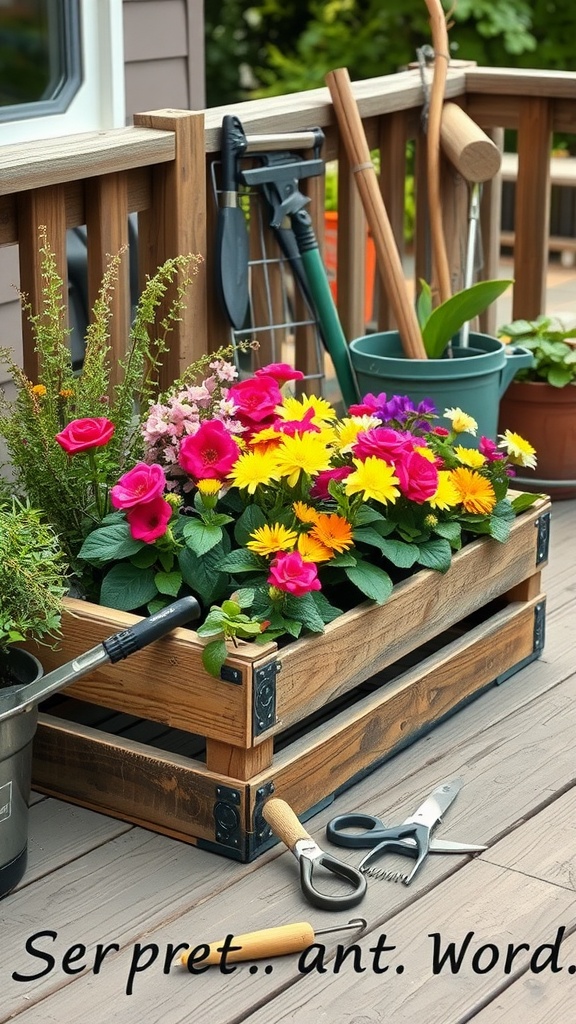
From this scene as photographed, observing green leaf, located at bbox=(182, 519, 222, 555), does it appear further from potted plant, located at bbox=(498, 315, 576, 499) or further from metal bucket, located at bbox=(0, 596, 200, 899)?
potted plant, located at bbox=(498, 315, 576, 499)

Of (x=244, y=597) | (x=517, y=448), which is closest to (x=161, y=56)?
(x=517, y=448)

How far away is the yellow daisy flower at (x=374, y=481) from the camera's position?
1892 mm

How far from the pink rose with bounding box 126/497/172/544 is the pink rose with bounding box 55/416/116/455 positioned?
11 cm

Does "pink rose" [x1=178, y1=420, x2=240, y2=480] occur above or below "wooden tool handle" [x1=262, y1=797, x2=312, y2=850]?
above

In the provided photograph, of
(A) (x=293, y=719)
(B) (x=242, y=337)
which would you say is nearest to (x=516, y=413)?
(B) (x=242, y=337)

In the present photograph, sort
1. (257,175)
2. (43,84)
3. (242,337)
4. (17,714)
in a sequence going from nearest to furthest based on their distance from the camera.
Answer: (17,714) → (257,175) → (242,337) → (43,84)

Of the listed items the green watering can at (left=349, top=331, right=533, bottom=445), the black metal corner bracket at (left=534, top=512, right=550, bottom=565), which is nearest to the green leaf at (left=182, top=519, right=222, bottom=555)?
the black metal corner bracket at (left=534, top=512, right=550, bottom=565)

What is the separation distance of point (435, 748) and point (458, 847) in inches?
11.9

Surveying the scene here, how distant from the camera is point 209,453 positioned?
6.40ft

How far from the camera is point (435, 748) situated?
2.10 metres

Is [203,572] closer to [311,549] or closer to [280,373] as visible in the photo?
[311,549]

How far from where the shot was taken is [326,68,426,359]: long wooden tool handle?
277cm

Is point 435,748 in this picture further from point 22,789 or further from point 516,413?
point 516,413

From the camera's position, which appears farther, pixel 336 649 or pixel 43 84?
pixel 43 84
